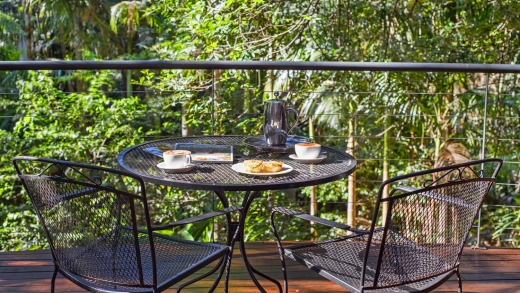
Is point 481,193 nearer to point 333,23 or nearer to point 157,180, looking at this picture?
point 157,180

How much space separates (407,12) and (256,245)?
3.98m

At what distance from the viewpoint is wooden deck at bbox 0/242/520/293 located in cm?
297

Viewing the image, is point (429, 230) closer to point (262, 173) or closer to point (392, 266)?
point (392, 266)

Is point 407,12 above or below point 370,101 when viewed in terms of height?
above

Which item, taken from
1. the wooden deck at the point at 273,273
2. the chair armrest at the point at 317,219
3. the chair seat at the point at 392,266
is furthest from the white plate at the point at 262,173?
the wooden deck at the point at 273,273

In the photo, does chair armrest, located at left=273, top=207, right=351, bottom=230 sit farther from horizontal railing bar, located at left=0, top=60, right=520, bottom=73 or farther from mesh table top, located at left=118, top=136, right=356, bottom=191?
horizontal railing bar, located at left=0, top=60, right=520, bottom=73

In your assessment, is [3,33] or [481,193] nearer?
[481,193]

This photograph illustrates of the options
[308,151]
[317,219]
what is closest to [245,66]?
[308,151]

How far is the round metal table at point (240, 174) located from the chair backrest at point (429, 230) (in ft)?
1.07

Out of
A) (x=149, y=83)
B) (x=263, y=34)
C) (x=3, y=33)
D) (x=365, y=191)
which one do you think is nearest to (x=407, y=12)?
(x=263, y=34)

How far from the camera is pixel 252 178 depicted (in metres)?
2.29

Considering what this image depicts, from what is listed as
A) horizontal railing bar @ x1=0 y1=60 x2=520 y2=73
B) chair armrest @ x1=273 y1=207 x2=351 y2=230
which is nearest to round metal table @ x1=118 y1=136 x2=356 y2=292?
chair armrest @ x1=273 y1=207 x2=351 y2=230

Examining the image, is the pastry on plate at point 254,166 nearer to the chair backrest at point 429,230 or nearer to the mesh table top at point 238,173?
the mesh table top at point 238,173

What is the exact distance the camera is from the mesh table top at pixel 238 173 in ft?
7.24
